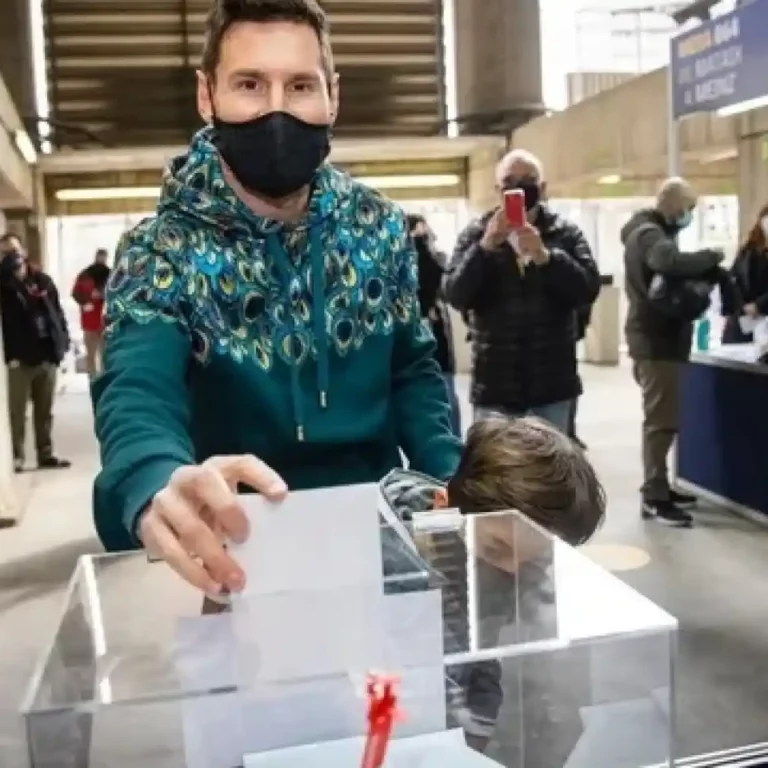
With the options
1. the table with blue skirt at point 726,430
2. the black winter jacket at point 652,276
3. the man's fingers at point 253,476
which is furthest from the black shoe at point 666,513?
the man's fingers at point 253,476

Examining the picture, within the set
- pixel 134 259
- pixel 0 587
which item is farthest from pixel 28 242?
pixel 134 259

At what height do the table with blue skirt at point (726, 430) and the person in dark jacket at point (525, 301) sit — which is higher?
the person in dark jacket at point (525, 301)

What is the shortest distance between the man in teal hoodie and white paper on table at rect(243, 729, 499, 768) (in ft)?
0.97

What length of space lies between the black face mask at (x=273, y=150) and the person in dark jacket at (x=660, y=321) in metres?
3.82

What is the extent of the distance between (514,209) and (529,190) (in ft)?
1.58

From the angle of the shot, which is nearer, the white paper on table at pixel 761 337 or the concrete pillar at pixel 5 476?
the white paper on table at pixel 761 337

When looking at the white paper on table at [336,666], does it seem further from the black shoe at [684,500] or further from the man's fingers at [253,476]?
the black shoe at [684,500]

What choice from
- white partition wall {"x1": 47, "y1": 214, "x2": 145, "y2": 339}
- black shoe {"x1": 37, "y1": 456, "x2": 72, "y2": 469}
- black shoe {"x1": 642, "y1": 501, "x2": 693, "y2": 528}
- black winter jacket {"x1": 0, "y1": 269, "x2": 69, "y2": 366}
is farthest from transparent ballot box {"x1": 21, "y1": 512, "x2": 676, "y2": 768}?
white partition wall {"x1": 47, "y1": 214, "x2": 145, "y2": 339}

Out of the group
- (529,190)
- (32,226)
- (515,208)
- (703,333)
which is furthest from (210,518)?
(32,226)

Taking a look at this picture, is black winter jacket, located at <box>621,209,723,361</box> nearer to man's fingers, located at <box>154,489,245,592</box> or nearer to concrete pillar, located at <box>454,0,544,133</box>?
man's fingers, located at <box>154,489,245,592</box>

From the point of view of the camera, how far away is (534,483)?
1.18 m

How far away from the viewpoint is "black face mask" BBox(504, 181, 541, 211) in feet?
13.4

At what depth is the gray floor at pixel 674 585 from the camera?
3020 mm

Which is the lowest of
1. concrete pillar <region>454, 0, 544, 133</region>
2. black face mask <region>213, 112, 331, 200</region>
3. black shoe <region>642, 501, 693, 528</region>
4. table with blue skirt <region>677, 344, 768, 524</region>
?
black shoe <region>642, 501, 693, 528</region>
